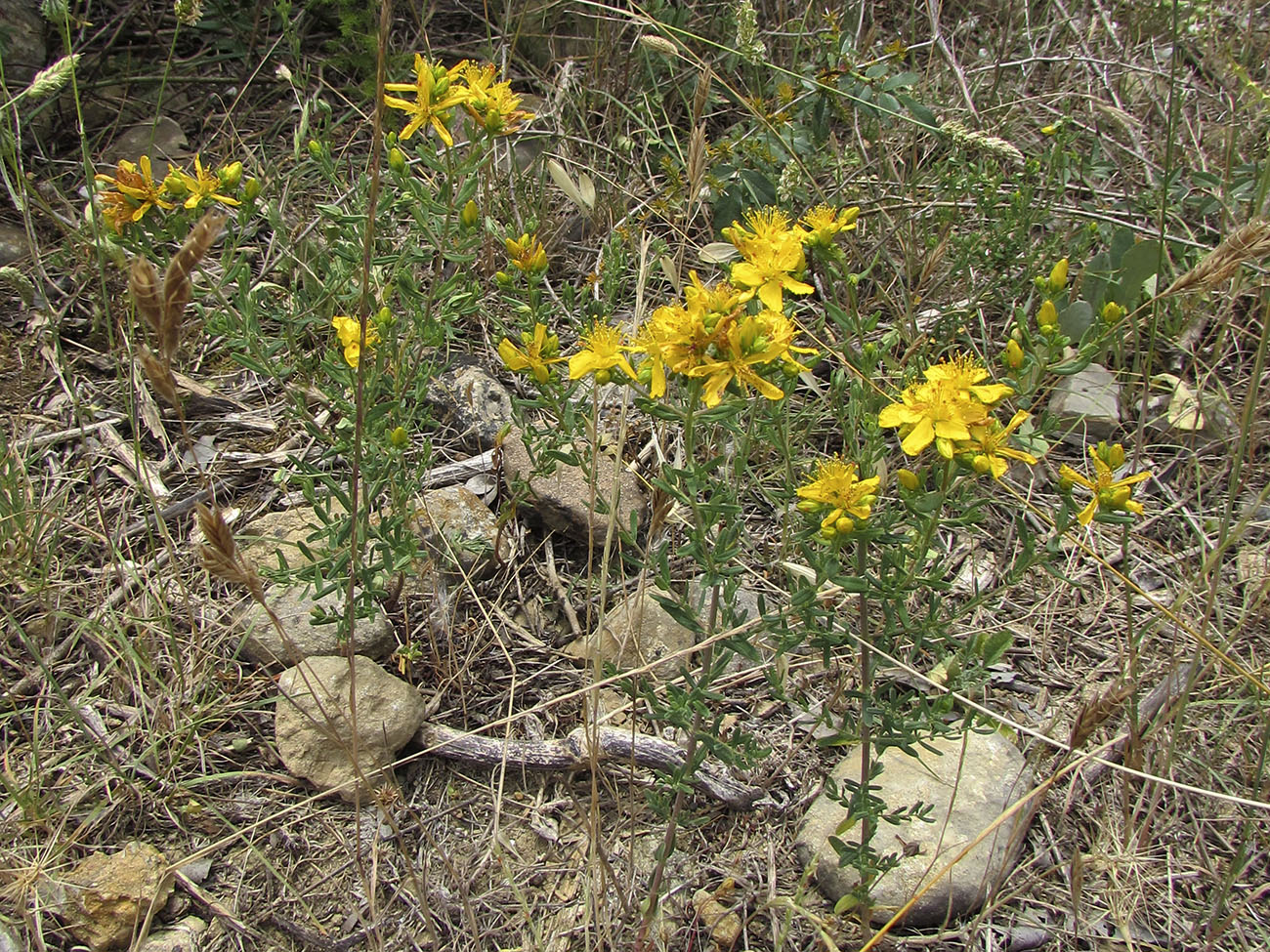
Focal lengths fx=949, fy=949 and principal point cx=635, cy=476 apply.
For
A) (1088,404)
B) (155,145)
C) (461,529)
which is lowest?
(461,529)

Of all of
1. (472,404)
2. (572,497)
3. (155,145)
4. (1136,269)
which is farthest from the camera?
(155,145)

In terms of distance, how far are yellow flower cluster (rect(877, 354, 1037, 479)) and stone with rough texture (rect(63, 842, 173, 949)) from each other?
178 centimetres

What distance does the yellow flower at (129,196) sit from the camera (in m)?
2.12

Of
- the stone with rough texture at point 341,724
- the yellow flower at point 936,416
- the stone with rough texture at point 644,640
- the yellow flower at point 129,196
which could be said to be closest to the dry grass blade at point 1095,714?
the yellow flower at point 936,416

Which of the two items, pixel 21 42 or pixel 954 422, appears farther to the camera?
pixel 21 42

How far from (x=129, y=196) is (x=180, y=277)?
111cm

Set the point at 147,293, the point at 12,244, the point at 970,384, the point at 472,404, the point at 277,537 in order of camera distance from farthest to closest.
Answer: the point at 12,244 → the point at 472,404 → the point at 277,537 → the point at 970,384 → the point at 147,293

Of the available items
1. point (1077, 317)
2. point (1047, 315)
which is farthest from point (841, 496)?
point (1077, 317)

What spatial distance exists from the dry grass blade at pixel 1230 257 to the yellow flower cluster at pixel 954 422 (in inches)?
15.0

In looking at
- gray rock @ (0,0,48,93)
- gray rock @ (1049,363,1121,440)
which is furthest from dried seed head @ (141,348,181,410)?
gray rock @ (0,0,48,93)

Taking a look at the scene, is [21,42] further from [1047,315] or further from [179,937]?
[1047,315]

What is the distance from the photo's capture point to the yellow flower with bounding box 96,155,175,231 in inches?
83.7

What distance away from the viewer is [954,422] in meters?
1.74

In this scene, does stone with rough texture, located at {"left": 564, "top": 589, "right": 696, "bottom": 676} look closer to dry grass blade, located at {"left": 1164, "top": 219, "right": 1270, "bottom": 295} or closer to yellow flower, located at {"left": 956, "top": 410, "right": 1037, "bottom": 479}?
yellow flower, located at {"left": 956, "top": 410, "right": 1037, "bottom": 479}
